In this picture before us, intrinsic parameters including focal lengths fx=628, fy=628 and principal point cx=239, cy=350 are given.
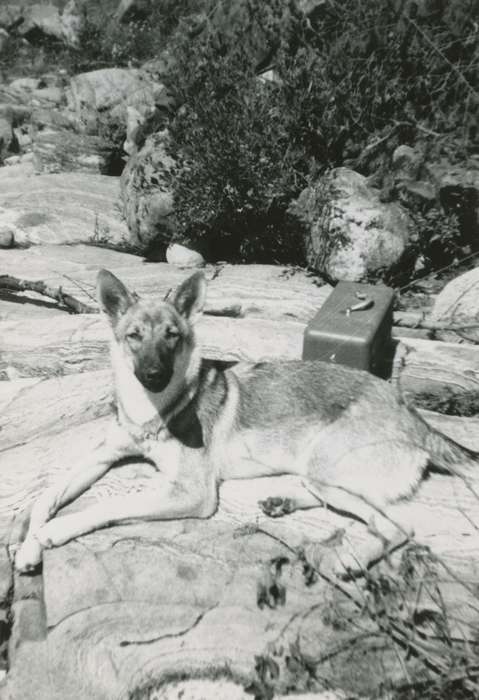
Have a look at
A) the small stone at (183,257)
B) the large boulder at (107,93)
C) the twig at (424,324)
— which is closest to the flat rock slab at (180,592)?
the twig at (424,324)

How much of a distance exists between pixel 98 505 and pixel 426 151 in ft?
23.2

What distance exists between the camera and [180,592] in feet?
12.5

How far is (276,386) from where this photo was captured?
464cm

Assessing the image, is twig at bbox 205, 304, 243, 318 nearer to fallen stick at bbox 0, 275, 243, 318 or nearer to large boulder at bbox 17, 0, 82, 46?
fallen stick at bbox 0, 275, 243, 318

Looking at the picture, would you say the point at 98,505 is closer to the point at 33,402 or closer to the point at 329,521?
the point at 329,521

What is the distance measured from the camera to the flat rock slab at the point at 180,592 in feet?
11.3

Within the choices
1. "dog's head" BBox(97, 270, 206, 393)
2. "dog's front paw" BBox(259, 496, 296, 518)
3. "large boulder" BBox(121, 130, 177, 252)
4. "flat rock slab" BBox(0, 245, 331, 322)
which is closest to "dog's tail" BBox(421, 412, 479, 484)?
"dog's front paw" BBox(259, 496, 296, 518)

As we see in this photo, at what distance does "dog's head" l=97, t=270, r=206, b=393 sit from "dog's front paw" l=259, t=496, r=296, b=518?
3.64ft

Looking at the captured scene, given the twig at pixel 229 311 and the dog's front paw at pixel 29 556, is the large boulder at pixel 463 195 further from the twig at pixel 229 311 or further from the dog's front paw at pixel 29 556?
the dog's front paw at pixel 29 556

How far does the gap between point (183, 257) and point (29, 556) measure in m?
5.79

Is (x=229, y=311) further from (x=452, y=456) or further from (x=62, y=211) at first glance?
(x=62, y=211)

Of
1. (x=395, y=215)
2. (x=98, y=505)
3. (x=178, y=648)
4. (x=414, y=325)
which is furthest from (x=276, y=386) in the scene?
(x=395, y=215)

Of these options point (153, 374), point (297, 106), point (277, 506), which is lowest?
point (277, 506)

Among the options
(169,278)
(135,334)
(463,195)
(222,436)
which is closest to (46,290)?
(169,278)
